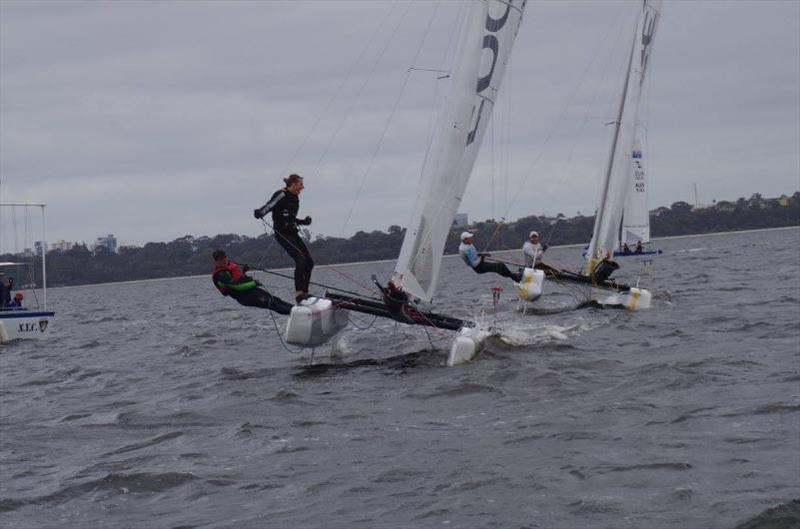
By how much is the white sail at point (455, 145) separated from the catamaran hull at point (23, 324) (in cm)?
977

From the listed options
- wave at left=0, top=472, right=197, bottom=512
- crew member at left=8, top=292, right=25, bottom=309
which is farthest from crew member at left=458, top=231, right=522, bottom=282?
crew member at left=8, top=292, right=25, bottom=309

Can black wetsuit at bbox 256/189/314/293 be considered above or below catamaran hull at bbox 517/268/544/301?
above

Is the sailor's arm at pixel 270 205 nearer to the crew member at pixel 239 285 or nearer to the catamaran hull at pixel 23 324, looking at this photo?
the crew member at pixel 239 285

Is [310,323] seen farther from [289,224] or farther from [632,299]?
[632,299]

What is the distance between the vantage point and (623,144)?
67.0 feet

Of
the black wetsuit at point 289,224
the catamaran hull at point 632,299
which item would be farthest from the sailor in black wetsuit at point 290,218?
the catamaran hull at point 632,299

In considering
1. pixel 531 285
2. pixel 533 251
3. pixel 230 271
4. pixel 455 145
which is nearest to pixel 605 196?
pixel 533 251

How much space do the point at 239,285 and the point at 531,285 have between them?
568 cm

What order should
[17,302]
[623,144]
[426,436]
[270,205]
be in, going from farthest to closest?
[623,144]
[17,302]
[270,205]
[426,436]

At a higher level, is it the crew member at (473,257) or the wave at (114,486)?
the crew member at (473,257)

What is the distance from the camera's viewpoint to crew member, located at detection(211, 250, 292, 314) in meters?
10.8

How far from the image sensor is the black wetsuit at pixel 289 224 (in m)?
10.6

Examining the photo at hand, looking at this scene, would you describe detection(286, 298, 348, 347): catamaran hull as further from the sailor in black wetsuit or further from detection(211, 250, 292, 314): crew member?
detection(211, 250, 292, 314): crew member

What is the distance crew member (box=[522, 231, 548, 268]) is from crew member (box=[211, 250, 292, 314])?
6031 millimetres
